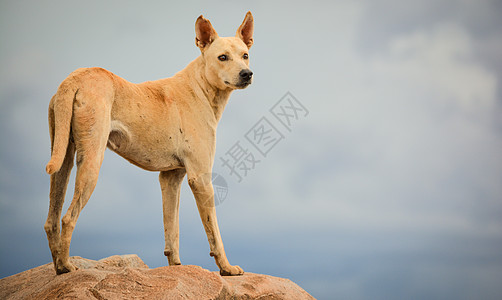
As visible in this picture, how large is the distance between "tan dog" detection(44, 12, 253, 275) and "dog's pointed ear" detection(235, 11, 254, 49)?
0.05ft

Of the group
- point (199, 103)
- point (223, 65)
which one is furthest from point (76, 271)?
point (223, 65)

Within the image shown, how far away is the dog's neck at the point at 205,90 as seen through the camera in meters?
7.17

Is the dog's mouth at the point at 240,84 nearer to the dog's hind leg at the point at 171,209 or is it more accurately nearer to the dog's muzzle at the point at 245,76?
the dog's muzzle at the point at 245,76

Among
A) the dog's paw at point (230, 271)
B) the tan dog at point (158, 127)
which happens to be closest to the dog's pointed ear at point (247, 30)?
the tan dog at point (158, 127)

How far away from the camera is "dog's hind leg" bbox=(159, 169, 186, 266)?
738 cm

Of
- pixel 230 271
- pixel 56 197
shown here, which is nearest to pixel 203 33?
pixel 56 197

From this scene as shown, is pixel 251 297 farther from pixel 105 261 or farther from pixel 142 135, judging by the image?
pixel 105 261

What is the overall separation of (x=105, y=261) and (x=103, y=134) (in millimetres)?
3300

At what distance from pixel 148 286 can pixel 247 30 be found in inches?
164

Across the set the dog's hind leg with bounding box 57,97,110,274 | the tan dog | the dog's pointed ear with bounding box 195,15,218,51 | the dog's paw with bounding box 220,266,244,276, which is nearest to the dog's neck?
the tan dog

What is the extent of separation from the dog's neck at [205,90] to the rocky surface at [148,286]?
96.2 inches

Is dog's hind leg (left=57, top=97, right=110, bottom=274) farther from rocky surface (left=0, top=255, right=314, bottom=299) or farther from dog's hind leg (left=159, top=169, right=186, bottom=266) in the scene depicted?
dog's hind leg (left=159, top=169, right=186, bottom=266)

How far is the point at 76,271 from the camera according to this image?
5.70 m

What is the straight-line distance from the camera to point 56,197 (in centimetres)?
614
